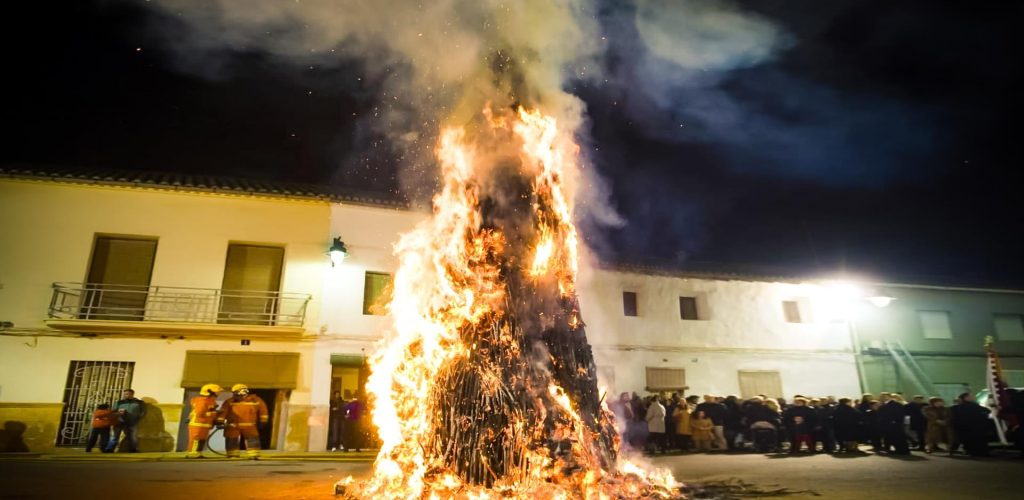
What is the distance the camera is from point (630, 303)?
20.9 m

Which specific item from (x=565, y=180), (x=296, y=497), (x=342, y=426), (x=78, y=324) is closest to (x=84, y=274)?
(x=78, y=324)

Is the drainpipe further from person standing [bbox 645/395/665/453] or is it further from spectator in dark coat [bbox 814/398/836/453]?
person standing [bbox 645/395/665/453]

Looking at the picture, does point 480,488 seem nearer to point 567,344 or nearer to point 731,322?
point 567,344

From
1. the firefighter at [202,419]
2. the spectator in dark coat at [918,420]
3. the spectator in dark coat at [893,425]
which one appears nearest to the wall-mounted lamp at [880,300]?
the spectator in dark coat at [918,420]

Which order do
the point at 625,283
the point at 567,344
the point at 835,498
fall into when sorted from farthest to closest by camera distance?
the point at 625,283 → the point at 567,344 → the point at 835,498

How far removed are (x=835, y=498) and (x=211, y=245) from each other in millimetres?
16448

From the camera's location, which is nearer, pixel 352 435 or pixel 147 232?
pixel 352 435

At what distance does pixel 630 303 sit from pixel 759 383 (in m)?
6.01

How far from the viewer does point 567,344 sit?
7.07 meters

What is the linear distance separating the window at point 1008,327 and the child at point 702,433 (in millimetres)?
17791

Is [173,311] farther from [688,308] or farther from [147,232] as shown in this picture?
[688,308]

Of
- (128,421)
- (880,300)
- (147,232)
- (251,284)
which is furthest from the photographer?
(880,300)

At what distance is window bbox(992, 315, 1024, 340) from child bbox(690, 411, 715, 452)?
17.8 m

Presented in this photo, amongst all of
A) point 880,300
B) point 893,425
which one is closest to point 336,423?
point 893,425
